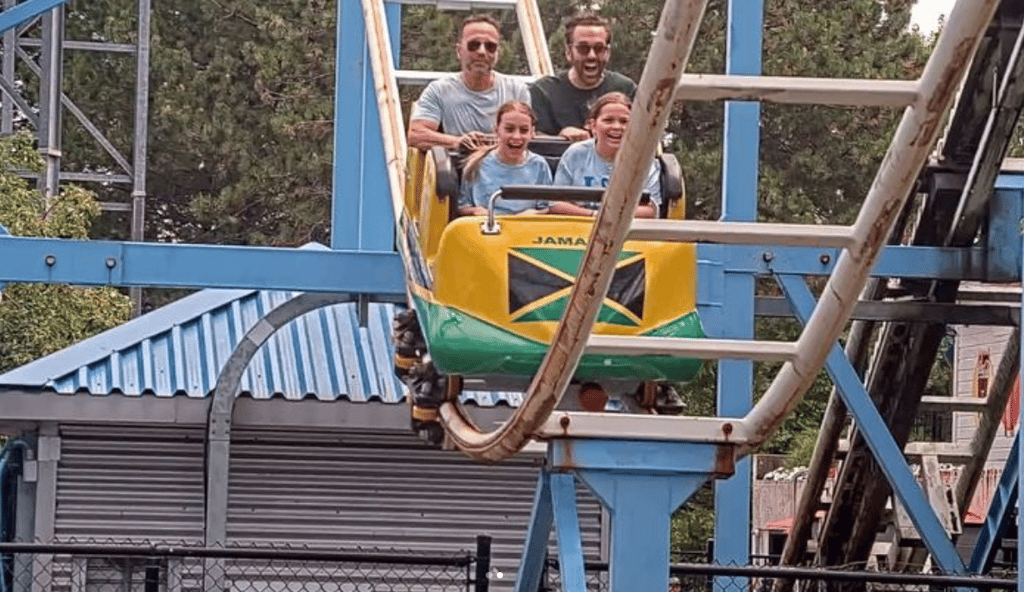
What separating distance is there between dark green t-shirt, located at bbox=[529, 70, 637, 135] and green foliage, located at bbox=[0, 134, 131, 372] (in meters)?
9.06

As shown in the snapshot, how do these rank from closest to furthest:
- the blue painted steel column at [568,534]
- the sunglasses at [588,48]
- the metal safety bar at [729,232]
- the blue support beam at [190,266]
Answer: the metal safety bar at [729,232], the blue painted steel column at [568,534], the sunglasses at [588,48], the blue support beam at [190,266]

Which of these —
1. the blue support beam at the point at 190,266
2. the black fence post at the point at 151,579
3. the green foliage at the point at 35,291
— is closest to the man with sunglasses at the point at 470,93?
the blue support beam at the point at 190,266

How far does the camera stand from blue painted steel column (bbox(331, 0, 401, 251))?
1028 centimetres

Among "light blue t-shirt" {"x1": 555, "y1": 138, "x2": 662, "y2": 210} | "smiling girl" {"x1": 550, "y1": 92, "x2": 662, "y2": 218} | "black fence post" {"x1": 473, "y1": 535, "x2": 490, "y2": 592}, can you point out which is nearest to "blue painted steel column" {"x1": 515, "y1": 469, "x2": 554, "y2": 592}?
"black fence post" {"x1": 473, "y1": 535, "x2": 490, "y2": 592}

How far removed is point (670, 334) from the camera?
249 inches

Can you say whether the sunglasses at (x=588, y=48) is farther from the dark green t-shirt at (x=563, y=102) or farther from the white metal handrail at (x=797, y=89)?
the white metal handrail at (x=797, y=89)

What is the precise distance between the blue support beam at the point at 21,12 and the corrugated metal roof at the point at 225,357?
188cm

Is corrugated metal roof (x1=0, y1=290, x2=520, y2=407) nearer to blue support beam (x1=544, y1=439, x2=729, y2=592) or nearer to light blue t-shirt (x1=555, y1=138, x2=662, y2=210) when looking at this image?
light blue t-shirt (x1=555, y1=138, x2=662, y2=210)

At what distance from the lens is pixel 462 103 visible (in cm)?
877

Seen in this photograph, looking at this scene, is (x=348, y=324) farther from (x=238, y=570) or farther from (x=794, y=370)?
(x=794, y=370)

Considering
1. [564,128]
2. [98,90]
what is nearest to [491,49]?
[564,128]

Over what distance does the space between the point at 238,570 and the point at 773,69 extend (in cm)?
1647

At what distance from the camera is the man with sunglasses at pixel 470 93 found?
856cm

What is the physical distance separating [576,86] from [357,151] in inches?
87.4
